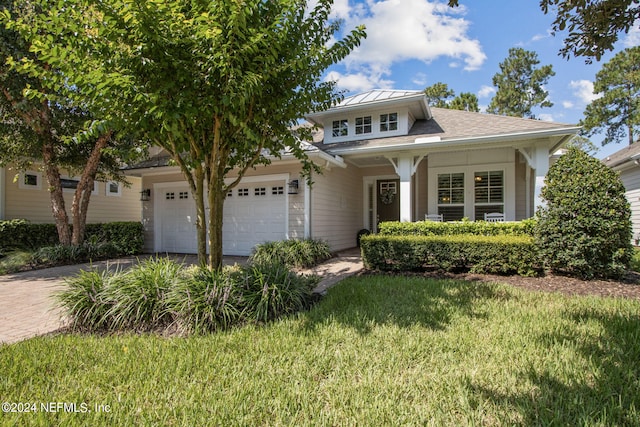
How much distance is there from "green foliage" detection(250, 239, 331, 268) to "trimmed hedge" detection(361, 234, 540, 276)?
150 centimetres

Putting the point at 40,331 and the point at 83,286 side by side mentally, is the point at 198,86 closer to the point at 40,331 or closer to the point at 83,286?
the point at 83,286

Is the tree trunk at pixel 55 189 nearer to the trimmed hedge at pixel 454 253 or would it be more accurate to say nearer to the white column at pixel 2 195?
the white column at pixel 2 195

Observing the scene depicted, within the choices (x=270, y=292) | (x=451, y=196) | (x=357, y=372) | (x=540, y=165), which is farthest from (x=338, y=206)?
(x=357, y=372)

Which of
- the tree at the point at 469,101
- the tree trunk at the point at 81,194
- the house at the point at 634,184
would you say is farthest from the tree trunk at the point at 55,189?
the tree at the point at 469,101

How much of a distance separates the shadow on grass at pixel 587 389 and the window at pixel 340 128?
8.67 m

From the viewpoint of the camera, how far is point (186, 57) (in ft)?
11.6

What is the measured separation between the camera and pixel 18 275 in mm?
7066

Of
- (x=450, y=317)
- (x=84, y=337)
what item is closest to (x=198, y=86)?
(x=84, y=337)

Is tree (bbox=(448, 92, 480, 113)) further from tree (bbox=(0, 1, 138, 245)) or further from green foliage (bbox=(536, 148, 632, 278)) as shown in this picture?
tree (bbox=(0, 1, 138, 245))

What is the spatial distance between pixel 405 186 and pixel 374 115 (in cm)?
294

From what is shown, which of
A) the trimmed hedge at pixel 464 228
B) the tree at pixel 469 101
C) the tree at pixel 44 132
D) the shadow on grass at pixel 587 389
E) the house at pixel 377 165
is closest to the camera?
the shadow on grass at pixel 587 389

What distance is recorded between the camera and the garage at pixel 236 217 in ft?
30.6

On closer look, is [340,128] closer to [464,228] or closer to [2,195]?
[464,228]

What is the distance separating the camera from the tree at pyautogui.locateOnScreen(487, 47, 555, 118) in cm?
2766
